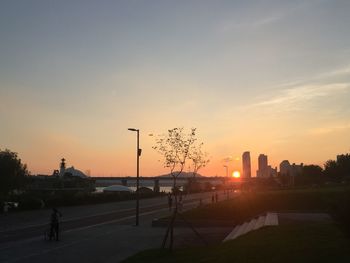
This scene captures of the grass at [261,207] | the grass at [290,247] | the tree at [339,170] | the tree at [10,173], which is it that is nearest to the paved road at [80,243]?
the grass at [290,247]

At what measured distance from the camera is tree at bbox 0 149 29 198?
72812 millimetres

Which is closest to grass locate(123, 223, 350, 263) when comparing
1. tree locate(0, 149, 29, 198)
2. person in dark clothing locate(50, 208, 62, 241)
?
person in dark clothing locate(50, 208, 62, 241)

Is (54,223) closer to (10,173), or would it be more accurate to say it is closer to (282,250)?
(282,250)

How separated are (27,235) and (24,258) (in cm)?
992

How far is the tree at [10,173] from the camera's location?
7281 cm

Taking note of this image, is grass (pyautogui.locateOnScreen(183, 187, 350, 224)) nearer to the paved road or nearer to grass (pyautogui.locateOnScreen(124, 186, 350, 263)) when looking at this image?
the paved road

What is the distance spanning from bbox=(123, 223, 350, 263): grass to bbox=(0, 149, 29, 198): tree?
2293 inches

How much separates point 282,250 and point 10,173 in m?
65.7

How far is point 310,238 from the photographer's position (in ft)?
49.0

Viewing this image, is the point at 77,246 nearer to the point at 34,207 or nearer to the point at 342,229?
the point at 342,229

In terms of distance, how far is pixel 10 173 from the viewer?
74.1 m

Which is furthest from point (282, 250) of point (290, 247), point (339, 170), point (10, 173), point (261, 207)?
point (339, 170)

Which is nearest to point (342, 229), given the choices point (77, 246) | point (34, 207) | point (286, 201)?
point (77, 246)

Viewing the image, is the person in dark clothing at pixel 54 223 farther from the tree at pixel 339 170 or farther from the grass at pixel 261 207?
the tree at pixel 339 170
